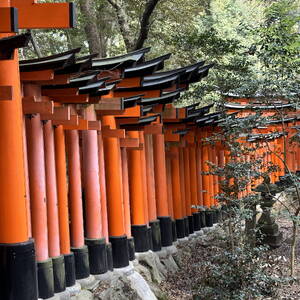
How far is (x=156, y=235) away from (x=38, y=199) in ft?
17.0

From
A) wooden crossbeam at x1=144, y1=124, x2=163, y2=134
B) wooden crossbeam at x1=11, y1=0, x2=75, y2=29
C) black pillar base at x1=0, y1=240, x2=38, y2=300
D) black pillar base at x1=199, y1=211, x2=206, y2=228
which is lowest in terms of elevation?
black pillar base at x1=199, y1=211, x2=206, y2=228

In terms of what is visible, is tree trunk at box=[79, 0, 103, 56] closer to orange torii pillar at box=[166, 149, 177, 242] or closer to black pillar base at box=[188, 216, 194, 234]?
orange torii pillar at box=[166, 149, 177, 242]

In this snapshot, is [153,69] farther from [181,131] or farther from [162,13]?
[162,13]

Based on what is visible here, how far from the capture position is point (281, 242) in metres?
14.7

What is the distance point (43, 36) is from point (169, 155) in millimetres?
10199

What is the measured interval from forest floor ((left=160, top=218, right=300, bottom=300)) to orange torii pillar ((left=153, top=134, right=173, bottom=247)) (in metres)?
0.56

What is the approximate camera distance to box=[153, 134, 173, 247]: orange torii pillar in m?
12.0

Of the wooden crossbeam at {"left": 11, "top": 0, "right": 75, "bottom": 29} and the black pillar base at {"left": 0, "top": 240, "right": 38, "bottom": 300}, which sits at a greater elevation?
the wooden crossbeam at {"left": 11, "top": 0, "right": 75, "bottom": 29}

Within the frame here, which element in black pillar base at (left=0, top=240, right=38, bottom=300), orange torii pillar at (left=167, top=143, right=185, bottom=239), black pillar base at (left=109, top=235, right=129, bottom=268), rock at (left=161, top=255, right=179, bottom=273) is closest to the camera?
black pillar base at (left=0, top=240, right=38, bottom=300)

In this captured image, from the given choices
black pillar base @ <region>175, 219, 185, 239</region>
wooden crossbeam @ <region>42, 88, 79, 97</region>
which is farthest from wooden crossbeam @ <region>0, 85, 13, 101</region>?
black pillar base @ <region>175, 219, 185, 239</region>

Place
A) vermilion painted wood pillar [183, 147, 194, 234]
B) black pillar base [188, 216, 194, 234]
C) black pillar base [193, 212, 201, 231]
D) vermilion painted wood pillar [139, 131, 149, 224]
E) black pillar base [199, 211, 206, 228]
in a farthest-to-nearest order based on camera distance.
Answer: black pillar base [199, 211, 206, 228] → black pillar base [193, 212, 201, 231] → black pillar base [188, 216, 194, 234] → vermilion painted wood pillar [183, 147, 194, 234] → vermilion painted wood pillar [139, 131, 149, 224]

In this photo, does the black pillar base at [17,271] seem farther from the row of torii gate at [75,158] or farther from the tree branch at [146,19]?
the tree branch at [146,19]

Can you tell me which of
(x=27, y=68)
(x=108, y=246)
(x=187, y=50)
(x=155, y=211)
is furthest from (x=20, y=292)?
(x=187, y=50)

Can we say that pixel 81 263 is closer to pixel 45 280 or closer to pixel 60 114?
pixel 45 280
